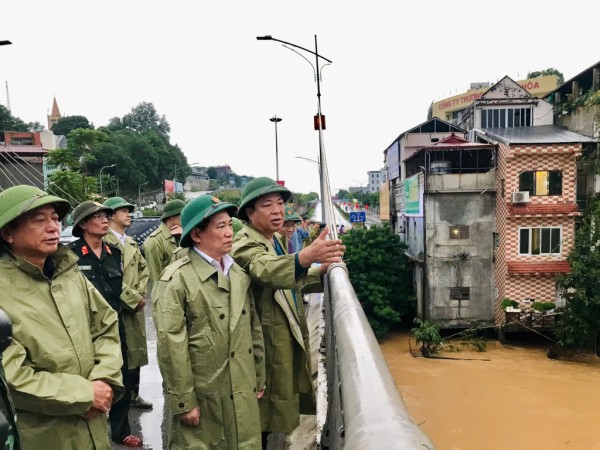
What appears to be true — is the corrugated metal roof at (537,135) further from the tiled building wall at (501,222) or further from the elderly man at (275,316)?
the elderly man at (275,316)

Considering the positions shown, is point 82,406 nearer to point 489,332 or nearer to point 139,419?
point 139,419

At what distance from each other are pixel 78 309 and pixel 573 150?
21158 millimetres

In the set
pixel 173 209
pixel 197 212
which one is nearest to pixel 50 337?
pixel 197 212

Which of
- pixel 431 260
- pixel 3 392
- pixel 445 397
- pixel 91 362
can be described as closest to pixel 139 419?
pixel 91 362

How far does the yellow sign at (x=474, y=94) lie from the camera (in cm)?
4253

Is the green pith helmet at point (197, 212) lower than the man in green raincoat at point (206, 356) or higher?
higher

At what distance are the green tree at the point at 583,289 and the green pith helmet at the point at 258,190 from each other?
1919cm

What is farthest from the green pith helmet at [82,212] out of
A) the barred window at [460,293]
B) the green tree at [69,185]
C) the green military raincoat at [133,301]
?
the green tree at [69,185]

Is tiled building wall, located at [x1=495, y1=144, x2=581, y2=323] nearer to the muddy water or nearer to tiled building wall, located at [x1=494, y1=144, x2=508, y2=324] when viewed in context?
tiled building wall, located at [x1=494, y1=144, x2=508, y2=324]

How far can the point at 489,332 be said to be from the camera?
71.8ft

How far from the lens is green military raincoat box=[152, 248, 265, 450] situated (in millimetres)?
2271

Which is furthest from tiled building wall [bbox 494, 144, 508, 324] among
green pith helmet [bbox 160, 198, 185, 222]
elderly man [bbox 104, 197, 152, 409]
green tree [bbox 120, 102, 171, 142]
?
green tree [bbox 120, 102, 171, 142]

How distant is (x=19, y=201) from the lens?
2062 millimetres

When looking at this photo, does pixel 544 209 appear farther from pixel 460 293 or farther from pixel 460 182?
pixel 460 293
